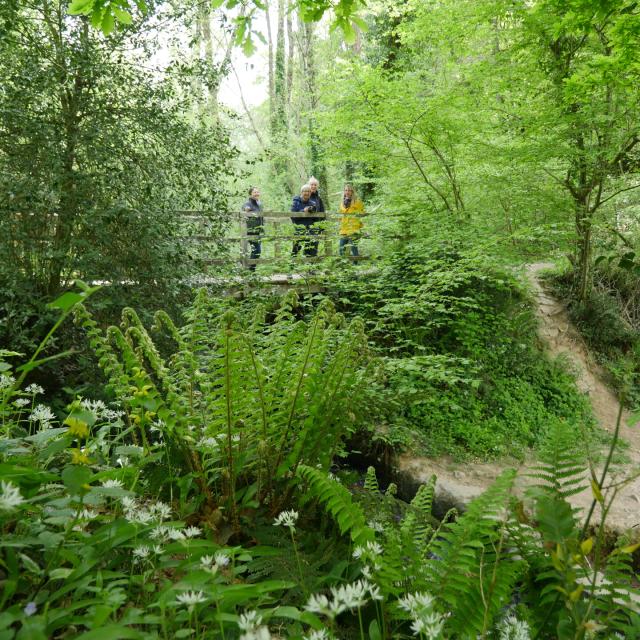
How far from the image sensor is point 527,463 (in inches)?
234

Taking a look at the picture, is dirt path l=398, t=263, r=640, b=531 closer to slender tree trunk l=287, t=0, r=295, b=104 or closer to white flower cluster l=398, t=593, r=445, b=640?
white flower cluster l=398, t=593, r=445, b=640

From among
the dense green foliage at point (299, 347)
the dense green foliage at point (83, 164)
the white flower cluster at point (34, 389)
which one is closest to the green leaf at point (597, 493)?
the dense green foliage at point (299, 347)

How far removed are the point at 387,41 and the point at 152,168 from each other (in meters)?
9.91

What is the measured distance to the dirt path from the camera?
502 cm

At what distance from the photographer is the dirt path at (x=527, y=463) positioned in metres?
5.02

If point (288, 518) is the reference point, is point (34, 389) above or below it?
above

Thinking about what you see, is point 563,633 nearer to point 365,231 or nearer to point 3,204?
point 3,204

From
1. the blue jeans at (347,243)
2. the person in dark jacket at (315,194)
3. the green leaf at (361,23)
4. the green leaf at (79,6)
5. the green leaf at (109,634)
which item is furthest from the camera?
the person in dark jacket at (315,194)

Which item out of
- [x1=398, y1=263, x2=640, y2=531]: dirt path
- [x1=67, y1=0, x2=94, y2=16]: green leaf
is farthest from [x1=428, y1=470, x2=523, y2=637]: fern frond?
[x1=67, y1=0, x2=94, y2=16]: green leaf

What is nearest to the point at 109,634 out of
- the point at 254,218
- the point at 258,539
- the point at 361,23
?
the point at 258,539

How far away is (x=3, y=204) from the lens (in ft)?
13.1

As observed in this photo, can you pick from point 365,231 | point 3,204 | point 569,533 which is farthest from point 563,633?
point 365,231

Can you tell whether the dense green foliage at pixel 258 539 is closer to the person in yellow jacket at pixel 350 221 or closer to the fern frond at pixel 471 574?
the fern frond at pixel 471 574

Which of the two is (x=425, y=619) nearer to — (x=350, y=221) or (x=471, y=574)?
(x=471, y=574)
